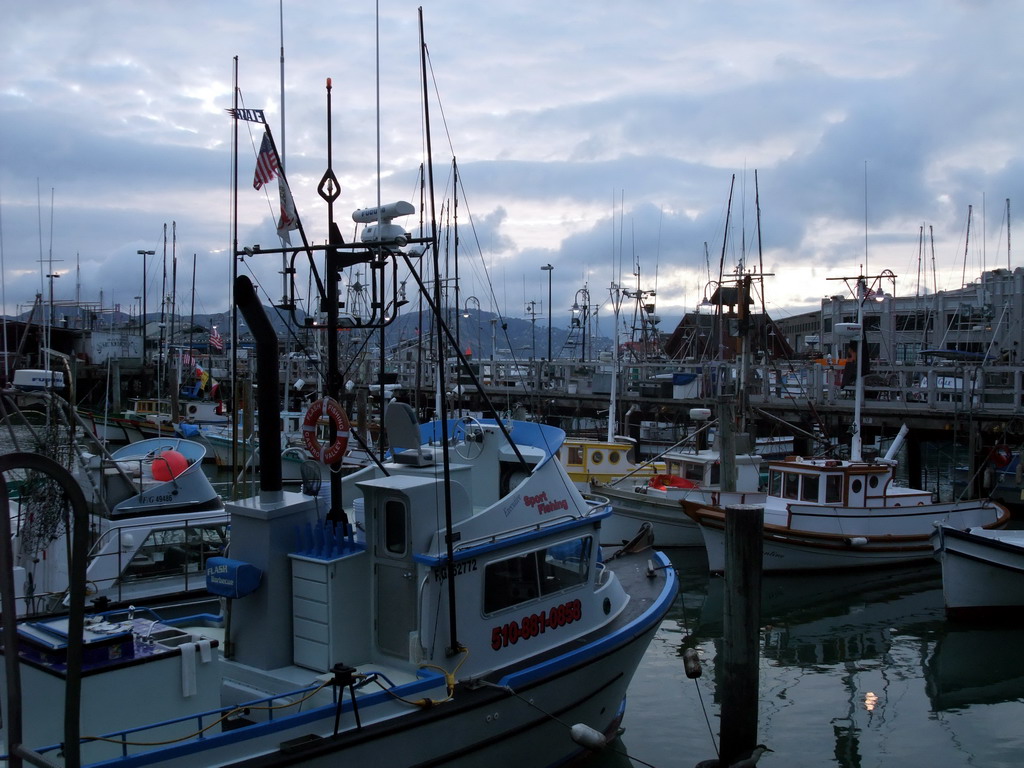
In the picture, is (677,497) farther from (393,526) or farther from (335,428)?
(335,428)

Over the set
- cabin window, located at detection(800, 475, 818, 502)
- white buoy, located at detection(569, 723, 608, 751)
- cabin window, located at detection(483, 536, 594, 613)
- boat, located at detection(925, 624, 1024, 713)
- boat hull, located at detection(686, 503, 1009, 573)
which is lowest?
boat, located at detection(925, 624, 1024, 713)

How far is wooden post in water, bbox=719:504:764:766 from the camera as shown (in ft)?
28.6

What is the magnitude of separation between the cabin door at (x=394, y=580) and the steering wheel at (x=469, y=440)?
5.36 feet

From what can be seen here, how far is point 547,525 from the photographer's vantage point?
8383 millimetres

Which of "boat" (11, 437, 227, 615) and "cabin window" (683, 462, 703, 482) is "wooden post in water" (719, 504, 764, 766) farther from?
"cabin window" (683, 462, 703, 482)

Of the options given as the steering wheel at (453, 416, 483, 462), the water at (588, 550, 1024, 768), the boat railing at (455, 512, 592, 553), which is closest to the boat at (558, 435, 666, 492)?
the water at (588, 550, 1024, 768)

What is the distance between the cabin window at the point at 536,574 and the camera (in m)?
7.91

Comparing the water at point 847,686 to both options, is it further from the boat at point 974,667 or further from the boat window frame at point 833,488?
the boat window frame at point 833,488

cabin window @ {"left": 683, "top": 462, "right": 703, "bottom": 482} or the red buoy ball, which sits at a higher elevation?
the red buoy ball

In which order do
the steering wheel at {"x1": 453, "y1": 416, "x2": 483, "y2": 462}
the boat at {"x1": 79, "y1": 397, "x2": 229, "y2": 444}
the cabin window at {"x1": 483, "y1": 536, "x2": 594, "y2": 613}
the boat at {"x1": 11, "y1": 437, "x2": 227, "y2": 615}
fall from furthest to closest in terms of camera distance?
the boat at {"x1": 79, "y1": 397, "x2": 229, "y2": 444}
the boat at {"x1": 11, "y1": 437, "x2": 227, "y2": 615}
the steering wheel at {"x1": 453, "y1": 416, "x2": 483, "y2": 462}
the cabin window at {"x1": 483, "y1": 536, "x2": 594, "y2": 613}

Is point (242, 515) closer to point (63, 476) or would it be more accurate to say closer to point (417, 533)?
point (417, 533)

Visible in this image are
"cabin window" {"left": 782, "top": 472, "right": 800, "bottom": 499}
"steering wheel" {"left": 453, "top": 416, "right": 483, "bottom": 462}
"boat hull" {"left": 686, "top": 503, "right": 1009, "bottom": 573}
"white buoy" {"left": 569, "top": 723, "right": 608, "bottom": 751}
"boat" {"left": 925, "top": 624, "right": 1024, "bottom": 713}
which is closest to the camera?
"white buoy" {"left": 569, "top": 723, "right": 608, "bottom": 751}

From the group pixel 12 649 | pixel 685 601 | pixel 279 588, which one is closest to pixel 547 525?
pixel 279 588

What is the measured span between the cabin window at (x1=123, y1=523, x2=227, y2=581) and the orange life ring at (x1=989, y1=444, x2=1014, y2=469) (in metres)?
20.9
